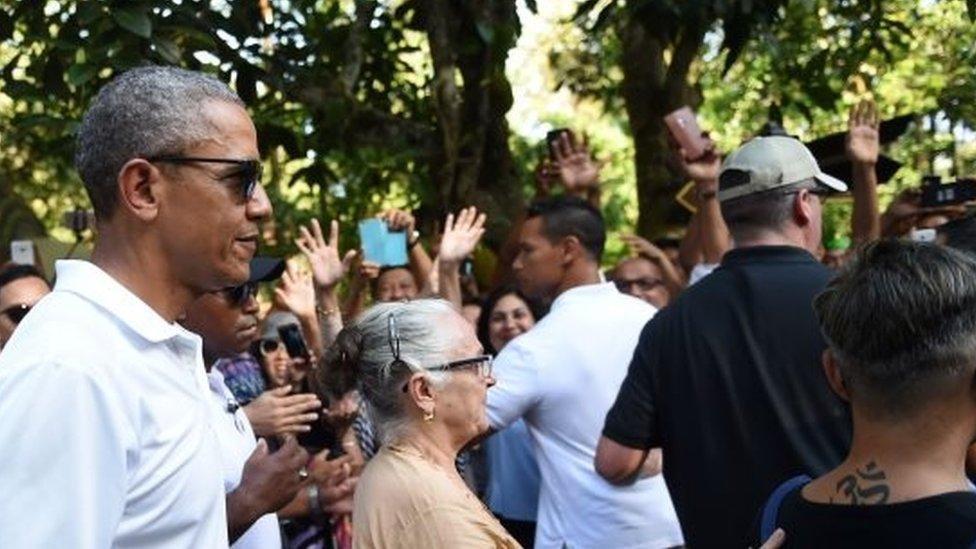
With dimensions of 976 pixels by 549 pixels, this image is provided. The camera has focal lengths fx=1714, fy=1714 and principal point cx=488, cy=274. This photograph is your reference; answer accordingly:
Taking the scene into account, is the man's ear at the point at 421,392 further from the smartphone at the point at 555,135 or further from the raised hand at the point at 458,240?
the smartphone at the point at 555,135

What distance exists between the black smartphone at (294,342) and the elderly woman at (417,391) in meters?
2.53

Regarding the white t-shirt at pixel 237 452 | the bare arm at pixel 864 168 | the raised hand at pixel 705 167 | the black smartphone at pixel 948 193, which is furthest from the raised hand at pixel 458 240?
the white t-shirt at pixel 237 452

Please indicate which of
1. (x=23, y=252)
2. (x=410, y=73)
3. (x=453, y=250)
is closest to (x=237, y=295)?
(x=453, y=250)

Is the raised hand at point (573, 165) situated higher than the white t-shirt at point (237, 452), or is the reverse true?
the raised hand at point (573, 165)

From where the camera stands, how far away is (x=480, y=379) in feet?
12.9

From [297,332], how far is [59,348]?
13.3ft

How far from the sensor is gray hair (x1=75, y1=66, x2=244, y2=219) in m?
2.71

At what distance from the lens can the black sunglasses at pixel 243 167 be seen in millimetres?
2721

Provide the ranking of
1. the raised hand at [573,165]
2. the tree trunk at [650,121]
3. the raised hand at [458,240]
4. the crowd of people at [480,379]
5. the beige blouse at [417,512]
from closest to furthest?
the crowd of people at [480,379] < the beige blouse at [417,512] < the raised hand at [458,240] < the raised hand at [573,165] < the tree trunk at [650,121]

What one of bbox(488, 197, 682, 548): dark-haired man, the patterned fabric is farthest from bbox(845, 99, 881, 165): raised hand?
the patterned fabric

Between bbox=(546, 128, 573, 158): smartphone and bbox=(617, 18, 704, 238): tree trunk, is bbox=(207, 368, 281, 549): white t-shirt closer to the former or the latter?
bbox=(546, 128, 573, 158): smartphone

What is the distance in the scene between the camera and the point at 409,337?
387 cm

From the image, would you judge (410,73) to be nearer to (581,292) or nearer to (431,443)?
(581,292)

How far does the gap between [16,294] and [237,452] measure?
239 cm
